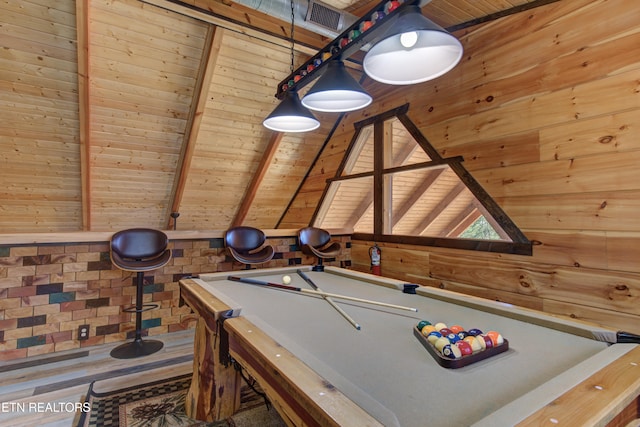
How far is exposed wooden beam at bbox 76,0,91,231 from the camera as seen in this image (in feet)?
9.96

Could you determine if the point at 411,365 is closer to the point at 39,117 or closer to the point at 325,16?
the point at 325,16

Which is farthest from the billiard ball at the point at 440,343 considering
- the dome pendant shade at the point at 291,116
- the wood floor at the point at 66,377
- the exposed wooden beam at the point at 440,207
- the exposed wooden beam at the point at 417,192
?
the exposed wooden beam at the point at 440,207

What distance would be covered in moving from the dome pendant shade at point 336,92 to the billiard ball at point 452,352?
1.59 m

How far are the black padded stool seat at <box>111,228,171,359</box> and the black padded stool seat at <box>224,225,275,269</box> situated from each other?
2.16ft

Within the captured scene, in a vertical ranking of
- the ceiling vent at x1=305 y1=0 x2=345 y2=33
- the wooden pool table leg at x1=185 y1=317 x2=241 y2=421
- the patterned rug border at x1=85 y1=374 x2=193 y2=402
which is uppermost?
the ceiling vent at x1=305 y1=0 x2=345 y2=33

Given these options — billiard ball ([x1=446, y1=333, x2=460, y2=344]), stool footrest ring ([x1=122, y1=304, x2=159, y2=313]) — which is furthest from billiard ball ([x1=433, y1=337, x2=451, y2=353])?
stool footrest ring ([x1=122, y1=304, x2=159, y2=313])

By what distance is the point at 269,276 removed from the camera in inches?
107

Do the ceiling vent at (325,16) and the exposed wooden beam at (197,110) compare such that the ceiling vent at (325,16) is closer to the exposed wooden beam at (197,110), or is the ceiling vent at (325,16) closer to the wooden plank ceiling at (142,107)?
the wooden plank ceiling at (142,107)

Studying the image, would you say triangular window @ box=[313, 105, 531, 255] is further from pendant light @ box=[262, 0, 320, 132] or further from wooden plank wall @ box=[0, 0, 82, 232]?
wooden plank wall @ box=[0, 0, 82, 232]

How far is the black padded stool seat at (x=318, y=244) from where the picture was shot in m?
4.07

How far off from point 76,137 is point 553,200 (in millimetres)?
5118

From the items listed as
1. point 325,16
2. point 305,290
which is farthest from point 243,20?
point 305,290

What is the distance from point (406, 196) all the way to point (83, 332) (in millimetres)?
5038

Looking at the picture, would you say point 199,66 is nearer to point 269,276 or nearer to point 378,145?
point 378,145
